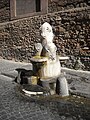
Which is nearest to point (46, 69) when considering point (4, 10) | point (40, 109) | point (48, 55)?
point (48, 55)

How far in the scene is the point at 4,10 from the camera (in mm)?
9375

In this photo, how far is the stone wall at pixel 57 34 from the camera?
669cm

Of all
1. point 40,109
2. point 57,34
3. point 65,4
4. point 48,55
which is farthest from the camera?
point 57,34

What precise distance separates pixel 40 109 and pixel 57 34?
3.91 meters

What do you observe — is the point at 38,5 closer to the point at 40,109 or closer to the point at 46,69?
the point at 46,69

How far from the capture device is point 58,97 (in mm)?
4473

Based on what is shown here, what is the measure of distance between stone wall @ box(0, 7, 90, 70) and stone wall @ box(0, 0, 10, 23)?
0.28 meters

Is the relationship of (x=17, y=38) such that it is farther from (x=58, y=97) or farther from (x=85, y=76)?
(x=58, y=97)

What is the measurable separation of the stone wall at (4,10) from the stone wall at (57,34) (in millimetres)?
285

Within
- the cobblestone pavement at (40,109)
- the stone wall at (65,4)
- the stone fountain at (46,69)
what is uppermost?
the stone wall at (65,4)

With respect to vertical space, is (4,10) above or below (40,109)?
above

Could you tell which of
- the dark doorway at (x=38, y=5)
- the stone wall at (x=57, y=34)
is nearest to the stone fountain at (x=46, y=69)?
the stone wall at (x=57, y=34)

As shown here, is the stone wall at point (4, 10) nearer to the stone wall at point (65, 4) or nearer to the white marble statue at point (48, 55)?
the stone wall at point (65, 4)

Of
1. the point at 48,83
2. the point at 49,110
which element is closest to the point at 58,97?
the point at 48,83
